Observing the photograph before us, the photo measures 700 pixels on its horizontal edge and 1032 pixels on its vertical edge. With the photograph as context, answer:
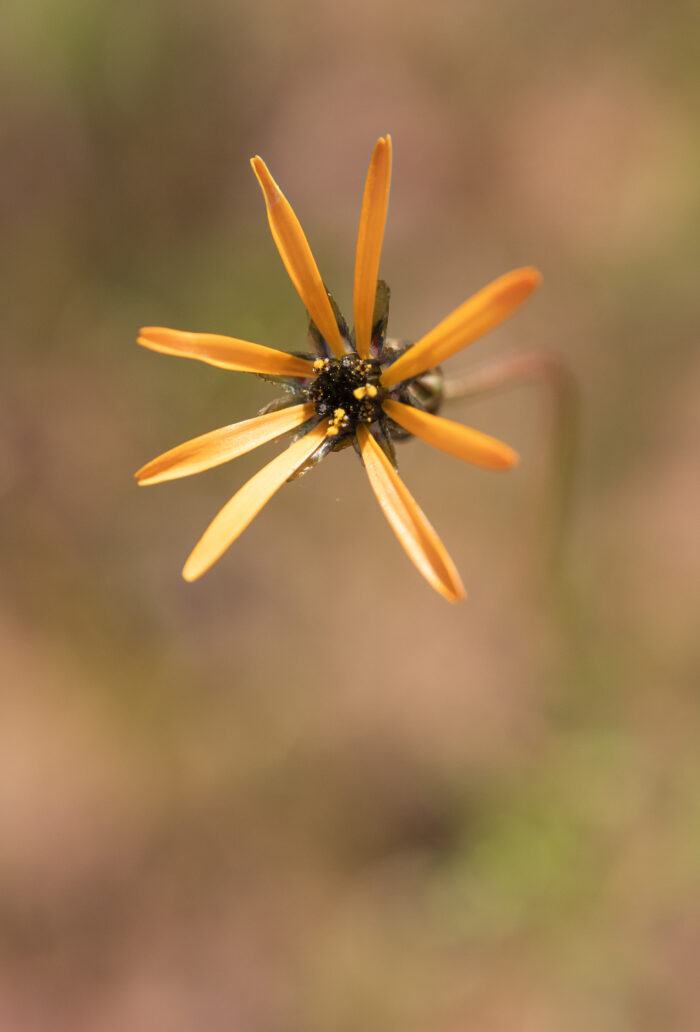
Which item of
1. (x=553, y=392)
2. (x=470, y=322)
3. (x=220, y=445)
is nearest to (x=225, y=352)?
(x=220, y=445)

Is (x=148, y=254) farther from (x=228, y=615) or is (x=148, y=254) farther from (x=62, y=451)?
(x=228, y=615)

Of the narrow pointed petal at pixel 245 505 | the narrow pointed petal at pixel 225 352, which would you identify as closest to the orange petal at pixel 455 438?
the narrow pointed petal at pixel 245 505

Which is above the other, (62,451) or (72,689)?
(62,451)

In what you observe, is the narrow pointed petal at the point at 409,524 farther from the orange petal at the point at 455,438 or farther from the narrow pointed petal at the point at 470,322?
the narrow pointed petal at the point at 470,322

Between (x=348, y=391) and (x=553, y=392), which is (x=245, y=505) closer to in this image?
(x=348, y=391)

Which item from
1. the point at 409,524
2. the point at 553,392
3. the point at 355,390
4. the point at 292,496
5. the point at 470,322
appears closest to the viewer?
the point at 470,322

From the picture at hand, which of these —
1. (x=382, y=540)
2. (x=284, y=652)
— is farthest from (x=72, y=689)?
(x=382, y=540)

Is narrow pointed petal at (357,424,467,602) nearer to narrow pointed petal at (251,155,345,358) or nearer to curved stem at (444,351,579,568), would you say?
narrow pointed petal at (251,155,345,358)
